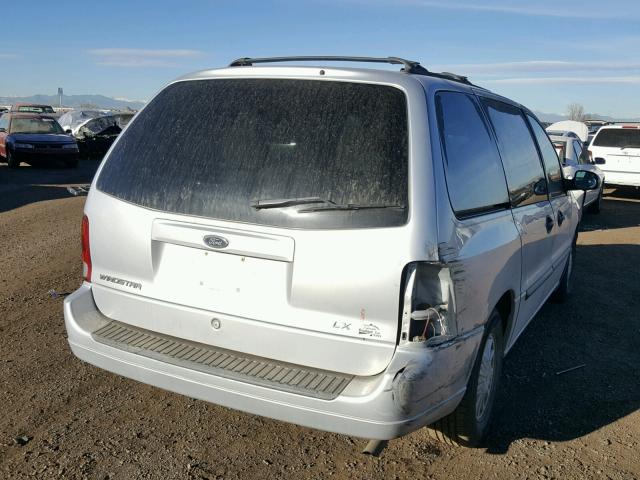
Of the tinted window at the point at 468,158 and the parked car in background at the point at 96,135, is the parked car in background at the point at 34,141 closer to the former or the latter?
the parked car in background at the point at 96,135

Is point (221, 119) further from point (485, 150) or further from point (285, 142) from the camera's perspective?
point (485, 150)

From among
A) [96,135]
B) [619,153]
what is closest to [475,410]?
[619,153]

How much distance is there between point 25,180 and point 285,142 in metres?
15.4

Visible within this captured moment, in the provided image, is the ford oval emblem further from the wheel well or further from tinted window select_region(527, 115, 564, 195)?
tinted window select_region(527, 115, 564, 195)

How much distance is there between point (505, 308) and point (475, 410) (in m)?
0.65

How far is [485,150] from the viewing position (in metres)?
3.51

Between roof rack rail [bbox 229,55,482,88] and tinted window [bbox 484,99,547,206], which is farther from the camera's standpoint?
tinted window [bbox 484,99,547,206]

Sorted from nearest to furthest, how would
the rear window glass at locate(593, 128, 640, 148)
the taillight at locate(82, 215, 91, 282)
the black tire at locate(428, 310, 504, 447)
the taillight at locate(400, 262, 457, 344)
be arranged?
the taillight at locate(400, 262, 457, 344), the black tire at locate(428, 310, 504, 447), the taillight at locate(82, 215, 91, 282), the rear window glass at locate(593, 128, 640, 148)

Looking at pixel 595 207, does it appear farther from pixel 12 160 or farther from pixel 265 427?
pixel 12 160

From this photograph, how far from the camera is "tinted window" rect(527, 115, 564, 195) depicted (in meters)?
4.93

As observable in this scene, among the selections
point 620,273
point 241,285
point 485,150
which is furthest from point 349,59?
point 620,273

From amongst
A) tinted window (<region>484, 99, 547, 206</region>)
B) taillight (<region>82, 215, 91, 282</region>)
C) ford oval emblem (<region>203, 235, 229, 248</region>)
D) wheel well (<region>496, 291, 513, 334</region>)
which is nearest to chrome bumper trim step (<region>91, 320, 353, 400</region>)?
taillight (<region>82, 215, 91, 282</region>)

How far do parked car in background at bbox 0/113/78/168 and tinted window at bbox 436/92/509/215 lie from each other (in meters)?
18.4

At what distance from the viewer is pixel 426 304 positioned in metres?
2.66
